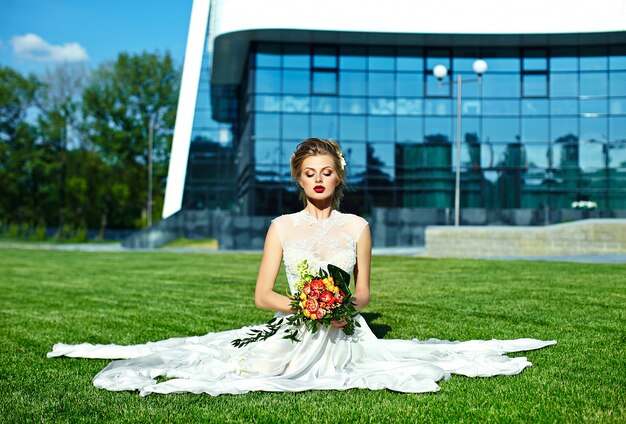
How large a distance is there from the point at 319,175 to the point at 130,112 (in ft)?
229

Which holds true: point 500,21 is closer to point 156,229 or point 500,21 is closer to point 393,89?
point 393,89

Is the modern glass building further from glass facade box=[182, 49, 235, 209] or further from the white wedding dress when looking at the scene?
the white wedding dress

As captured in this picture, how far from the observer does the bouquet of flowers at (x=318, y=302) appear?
227 inches

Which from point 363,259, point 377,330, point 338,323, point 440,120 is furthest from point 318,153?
point 440,120

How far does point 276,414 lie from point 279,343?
115 cm

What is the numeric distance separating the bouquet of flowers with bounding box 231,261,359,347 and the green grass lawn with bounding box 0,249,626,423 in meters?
0.62

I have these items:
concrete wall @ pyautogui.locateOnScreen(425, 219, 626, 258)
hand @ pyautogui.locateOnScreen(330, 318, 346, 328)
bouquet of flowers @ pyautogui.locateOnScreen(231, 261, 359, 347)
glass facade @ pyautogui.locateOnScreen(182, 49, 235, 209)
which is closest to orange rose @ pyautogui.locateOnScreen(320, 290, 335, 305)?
bouquet of flowers @ pyautogui.locateOnScreen(231, 261, 359, 347)

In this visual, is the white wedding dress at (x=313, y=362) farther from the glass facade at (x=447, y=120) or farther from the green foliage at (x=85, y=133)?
the green foliage at (x=85, y=133)

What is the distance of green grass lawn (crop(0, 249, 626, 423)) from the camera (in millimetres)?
5023

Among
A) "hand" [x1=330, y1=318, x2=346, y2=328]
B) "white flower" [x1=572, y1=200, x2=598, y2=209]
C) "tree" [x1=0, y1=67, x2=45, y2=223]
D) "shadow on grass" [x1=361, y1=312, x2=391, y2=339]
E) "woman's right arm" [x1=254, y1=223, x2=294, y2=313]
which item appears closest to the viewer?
"hand" [x1=330, y1=318, x2=346, y2=328]

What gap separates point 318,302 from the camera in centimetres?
578

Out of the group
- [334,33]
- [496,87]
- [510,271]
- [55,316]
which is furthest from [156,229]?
[55,316]

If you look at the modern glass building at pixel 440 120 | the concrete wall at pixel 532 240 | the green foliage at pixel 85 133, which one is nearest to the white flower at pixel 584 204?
the modern glass building at pixel 440 120

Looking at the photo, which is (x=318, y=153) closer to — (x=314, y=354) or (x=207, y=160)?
(x=314, y=354)
